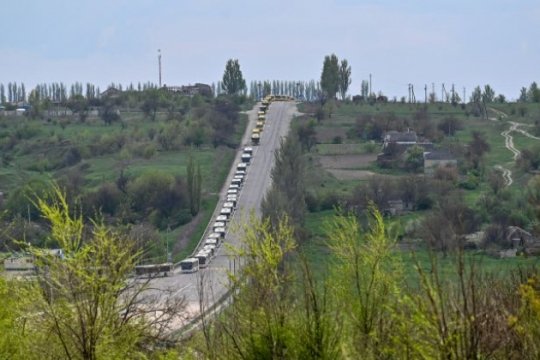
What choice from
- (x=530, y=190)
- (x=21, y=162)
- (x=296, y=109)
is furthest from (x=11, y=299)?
(x=296, y=109)

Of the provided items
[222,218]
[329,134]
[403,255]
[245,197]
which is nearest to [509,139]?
[329,134]

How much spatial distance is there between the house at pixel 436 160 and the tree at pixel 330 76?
2554cm

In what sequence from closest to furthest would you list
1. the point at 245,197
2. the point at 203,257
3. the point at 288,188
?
the point at 203,257
the point at 288,188
the point at 245,197

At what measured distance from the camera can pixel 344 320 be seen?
9898mm

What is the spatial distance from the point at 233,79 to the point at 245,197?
115ft

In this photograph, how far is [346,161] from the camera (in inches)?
2167

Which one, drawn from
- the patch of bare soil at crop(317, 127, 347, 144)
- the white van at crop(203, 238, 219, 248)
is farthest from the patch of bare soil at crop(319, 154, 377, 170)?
the white van at crop(203, 238, 219, 248)

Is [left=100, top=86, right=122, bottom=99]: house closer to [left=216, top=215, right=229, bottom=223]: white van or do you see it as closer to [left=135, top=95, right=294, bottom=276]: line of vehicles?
[left=135, top=95, right=294, bottom=276]: line of vehicles

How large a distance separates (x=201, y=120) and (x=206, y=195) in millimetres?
14970

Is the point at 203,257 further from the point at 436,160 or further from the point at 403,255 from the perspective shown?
the point at 436,160

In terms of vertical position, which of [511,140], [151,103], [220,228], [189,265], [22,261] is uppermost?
[151,103]

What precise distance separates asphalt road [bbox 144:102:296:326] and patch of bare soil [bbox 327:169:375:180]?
3190 millimetres

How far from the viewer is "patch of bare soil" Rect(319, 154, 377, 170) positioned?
53438 mm

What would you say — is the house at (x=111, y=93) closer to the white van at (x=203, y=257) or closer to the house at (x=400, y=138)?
the house at (x=400, y=138)
